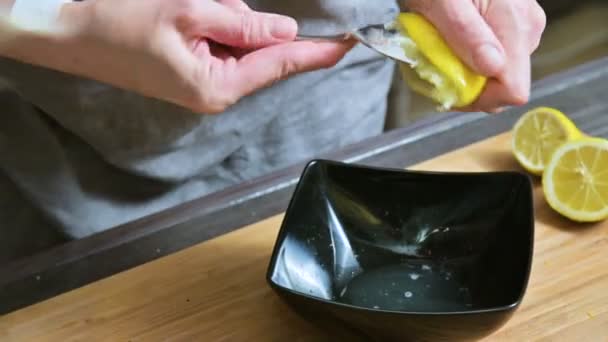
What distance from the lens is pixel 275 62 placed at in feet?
1.84

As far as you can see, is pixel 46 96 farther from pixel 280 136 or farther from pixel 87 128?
pixel 280 136

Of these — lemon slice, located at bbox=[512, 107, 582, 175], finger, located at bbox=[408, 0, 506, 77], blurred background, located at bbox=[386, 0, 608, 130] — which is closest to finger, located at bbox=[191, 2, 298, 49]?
finger, located at bbox=[408, 0, 506, 77]

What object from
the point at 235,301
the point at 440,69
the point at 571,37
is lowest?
the point at 571,37

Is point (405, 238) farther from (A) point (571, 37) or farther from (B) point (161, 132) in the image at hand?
(A) point (571, 37)

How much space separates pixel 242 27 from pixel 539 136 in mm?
314

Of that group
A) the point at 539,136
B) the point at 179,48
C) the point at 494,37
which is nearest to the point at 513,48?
the point at 494,37

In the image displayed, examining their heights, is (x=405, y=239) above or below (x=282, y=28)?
below

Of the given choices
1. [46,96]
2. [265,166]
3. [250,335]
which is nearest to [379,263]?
[250,335]

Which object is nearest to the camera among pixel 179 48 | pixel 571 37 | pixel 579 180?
pixel 179 48

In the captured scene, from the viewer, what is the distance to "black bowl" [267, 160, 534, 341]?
58 centimetres

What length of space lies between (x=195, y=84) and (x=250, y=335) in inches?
7.8

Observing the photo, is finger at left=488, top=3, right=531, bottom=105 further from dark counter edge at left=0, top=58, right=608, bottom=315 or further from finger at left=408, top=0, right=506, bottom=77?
dark counter edge at left=0, top=58, right=608, bottom=315

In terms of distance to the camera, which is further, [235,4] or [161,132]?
[161,132]

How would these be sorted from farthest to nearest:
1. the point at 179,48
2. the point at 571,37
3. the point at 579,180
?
1. the point at 571,37
2. the point at 579,180
3. the point at 179,48
